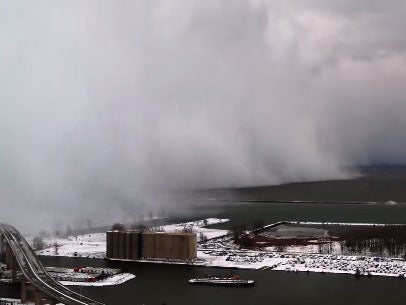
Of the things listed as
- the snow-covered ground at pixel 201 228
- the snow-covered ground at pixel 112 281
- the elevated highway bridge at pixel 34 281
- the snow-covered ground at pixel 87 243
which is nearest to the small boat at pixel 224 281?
the snow-covered ground at pixel 112 281

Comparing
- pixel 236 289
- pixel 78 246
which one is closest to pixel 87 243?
pixel 78 246

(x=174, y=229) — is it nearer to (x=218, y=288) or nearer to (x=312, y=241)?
(x=312, y=241)

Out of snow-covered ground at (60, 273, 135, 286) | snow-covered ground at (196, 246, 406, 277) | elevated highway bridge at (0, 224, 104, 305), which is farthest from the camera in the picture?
snow-covered ground at (196, 246, 406, 277)

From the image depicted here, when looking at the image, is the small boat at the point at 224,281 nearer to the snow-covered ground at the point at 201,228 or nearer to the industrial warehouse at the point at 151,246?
the industrial warehouse at the point at 151,246

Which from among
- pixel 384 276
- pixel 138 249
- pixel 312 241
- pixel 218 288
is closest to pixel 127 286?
pixel 218 288

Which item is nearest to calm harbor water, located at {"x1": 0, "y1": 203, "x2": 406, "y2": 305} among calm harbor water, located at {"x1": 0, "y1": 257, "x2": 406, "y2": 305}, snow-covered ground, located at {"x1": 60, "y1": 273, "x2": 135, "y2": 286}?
calm harbor water, located at {"x1": 0, "y1": 257, "x2": 406, "y2": 305}

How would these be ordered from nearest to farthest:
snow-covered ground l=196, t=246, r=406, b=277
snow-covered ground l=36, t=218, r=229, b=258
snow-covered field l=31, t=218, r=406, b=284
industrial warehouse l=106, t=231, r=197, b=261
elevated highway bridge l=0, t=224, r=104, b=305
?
elevated highway bridge l=0, t=224, r=104, b=305, snow-covered ground l=196, t=246, r=406, b=277, snow-covered field l=31, t=218, r=406, b=284, industrial warehouse l=106, t=231, r=197, b=261, snow-covered ground l=36, t=218, r=229, b=258

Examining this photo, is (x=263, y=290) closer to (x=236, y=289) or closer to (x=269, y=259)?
(x=236, y=289)

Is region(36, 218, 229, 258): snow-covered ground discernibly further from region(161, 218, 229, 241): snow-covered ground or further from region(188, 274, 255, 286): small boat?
region(188, 274, 255, 286): small boat
